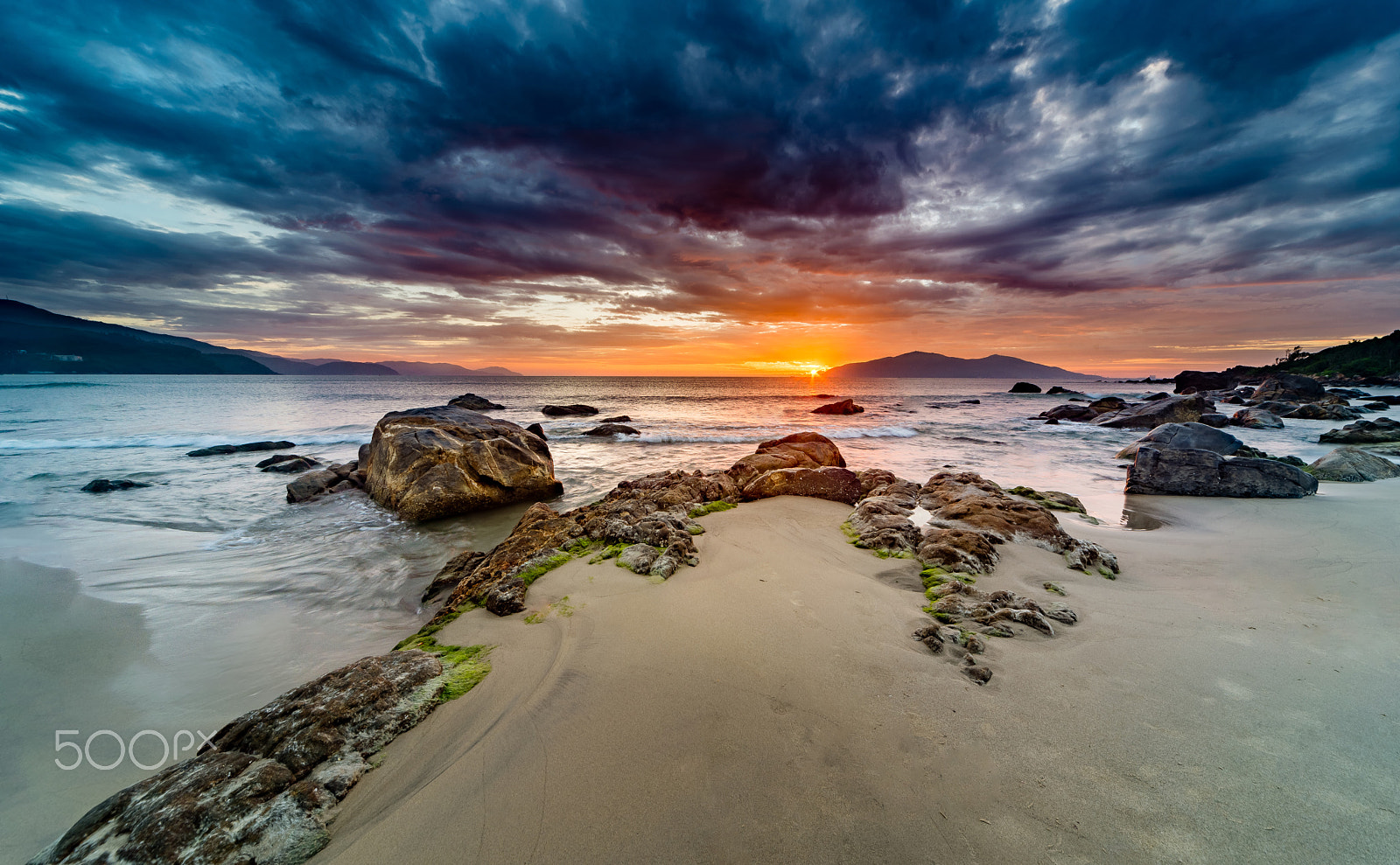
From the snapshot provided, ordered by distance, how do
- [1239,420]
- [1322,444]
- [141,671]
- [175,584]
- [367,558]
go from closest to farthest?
[141,671] → [175,584] → [367,558] → [1322,444] → [1239,420]

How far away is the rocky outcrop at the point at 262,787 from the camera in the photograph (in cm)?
190

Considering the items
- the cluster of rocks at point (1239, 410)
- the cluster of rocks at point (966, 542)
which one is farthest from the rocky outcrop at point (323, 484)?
the cluster of rocks at point (1239, 410)

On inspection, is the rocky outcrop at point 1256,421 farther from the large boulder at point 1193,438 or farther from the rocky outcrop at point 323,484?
the rocky outcrop at point 323,484

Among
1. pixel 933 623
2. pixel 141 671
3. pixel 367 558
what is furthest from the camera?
pixel 367 558

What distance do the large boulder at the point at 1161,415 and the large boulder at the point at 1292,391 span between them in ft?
35.3

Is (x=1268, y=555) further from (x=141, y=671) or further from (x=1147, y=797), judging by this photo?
(x=141, y=671)

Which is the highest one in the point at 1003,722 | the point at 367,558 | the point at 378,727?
the point at 1003,722

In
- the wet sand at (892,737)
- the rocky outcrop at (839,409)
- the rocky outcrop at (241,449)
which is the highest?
the rocky outcrop at (839,409)

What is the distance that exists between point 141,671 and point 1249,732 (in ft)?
Result: 25.2

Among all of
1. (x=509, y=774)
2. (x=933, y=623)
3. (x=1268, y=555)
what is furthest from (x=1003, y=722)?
(x=1268, y=555)

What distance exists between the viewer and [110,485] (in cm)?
1021

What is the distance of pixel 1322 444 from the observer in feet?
48.6

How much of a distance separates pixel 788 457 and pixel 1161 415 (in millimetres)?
23818

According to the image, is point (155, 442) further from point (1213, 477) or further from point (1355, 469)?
point (1355, 469)
